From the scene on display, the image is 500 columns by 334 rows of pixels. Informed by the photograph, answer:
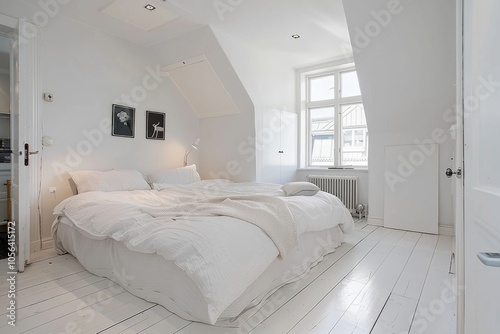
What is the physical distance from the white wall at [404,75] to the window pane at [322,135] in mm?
1025

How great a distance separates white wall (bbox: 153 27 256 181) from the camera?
11.8ft

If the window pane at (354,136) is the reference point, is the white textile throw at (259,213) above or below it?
below

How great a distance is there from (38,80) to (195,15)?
182cm

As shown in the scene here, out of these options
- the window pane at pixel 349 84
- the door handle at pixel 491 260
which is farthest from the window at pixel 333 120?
the door handle at pixel 491 260

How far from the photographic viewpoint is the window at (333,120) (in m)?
4.65

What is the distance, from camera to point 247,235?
1662 mm

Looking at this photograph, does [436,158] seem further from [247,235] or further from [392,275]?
[247,235]

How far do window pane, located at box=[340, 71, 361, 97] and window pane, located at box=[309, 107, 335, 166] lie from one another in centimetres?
37

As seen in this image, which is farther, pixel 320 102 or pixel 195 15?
pixel 320 102

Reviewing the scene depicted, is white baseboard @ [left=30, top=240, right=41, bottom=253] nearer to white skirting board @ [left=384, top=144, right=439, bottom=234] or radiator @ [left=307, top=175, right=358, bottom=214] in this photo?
radiator @ [left=307, top=175, right=358, bottom=214]

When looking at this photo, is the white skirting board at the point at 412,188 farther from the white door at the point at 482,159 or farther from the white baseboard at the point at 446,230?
the white door at the point at 482,159

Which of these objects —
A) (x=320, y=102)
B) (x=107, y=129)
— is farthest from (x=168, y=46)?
(x=320, y=102)

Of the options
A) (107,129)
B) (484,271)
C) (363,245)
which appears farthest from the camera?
(107,129)

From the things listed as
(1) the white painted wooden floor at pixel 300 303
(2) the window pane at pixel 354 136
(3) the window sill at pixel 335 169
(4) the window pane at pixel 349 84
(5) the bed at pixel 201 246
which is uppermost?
(4) the window pane at pixel 349 84
